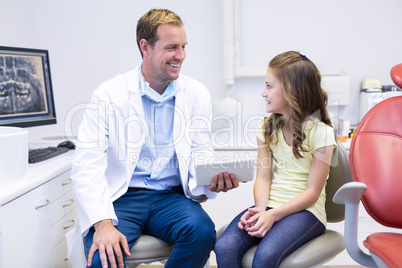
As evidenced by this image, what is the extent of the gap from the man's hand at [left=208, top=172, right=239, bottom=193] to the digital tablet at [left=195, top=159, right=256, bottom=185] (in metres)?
0.01

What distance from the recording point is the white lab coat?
1.44m

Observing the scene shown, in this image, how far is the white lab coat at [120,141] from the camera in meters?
1.44

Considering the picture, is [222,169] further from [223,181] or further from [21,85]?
[21,85]

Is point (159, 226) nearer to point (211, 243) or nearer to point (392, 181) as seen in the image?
point (211, 243)

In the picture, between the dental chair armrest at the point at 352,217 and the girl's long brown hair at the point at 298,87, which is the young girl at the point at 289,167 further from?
the dental chair armrest at the point at 352,217

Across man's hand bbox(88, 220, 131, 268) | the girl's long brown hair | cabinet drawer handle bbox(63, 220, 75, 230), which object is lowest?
cabinet drawer handle bbox(63, 220, 75, 230)

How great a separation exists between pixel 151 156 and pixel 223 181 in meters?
0.34

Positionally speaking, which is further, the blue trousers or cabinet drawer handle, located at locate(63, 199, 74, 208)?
cabinet drawer handle, located at locate(63, 199, 74, 208)

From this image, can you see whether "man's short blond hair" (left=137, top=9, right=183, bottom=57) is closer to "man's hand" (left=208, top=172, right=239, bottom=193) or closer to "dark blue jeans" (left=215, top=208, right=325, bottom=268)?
"man's hand" (left=208, top=172, right=239, bottom=193)

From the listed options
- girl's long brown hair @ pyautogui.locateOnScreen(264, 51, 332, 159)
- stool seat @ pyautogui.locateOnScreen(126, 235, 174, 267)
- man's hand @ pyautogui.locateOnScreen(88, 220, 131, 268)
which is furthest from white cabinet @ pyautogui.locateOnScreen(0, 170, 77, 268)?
girl's long brown hair @ pyautogui.locateOnScreen(264, 51, 332, 159)

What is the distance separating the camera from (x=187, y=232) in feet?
4.52

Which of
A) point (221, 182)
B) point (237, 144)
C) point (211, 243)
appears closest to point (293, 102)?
point (221, 182)

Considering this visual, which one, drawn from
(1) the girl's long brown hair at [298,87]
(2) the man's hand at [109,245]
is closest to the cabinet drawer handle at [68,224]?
(2) the man's hand at [109,245]

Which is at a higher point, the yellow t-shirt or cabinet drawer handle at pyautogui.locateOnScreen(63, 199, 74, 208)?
the yellow t-shirt
